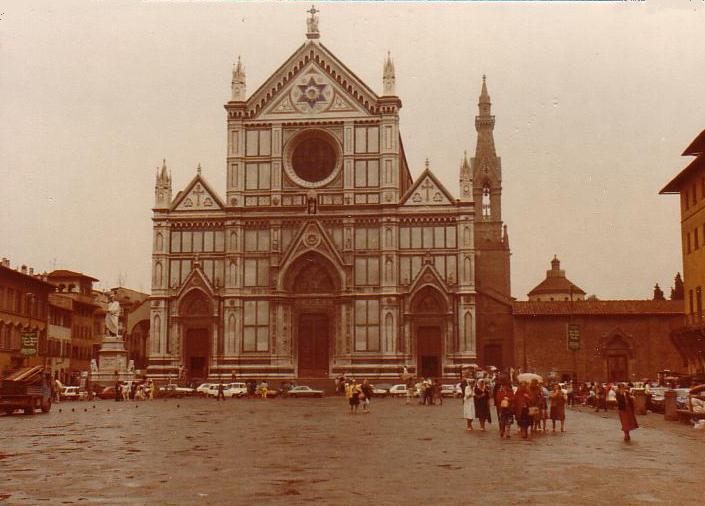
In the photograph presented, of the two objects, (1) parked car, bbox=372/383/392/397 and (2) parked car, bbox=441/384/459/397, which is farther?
(1) parked car, bbox=372/383/392/397

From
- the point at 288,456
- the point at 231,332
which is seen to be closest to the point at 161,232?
the point at 231,332

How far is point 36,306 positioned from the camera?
65.4 m

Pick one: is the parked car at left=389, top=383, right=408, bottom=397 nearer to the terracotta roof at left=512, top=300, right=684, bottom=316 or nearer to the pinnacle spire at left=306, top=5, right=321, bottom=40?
the terracotta roof at left=512, top=300, right=684, bottom=316

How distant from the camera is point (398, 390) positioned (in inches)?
2311

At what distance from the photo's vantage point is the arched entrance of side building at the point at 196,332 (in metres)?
63.9

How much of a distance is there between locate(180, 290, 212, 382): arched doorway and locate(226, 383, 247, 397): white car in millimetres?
4880

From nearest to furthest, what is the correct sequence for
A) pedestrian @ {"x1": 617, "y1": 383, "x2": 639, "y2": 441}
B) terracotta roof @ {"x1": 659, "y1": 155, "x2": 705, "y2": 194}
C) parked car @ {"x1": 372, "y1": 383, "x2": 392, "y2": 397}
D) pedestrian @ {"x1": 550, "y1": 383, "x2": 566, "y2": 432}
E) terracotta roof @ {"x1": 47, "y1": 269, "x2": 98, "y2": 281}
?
pedestrian @ {"x1": 617, "y1": 383, "x2": 639, "y2": 441}
pedestrian @ {"x1": 550, "y1": 383, "x2": 566, "y2": 432}
terracotta roof @ {"x1": 659, "y1": 155, "x2": 705, "y2": 194}
parked car @ {"x1": 372, "y1": 383, "x2": 392, "y2": 397}
terracotta roof @ {"x1": 47, "y1": 269, "x2": 98, "y2": 281}

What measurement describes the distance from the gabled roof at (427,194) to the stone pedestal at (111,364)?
67.2ft

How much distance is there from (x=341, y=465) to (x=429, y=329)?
4627 centimetres

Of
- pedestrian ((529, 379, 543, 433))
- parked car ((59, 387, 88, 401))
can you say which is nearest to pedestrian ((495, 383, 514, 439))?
pedestrian ((529, 379, 543, 433))

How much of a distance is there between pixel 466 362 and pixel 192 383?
17.8m

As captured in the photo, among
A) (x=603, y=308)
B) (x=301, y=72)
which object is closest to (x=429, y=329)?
(x=603, y=308)

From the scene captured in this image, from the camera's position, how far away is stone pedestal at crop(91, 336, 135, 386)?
5944cm

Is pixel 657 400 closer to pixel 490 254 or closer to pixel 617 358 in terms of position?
pixel 617 358
